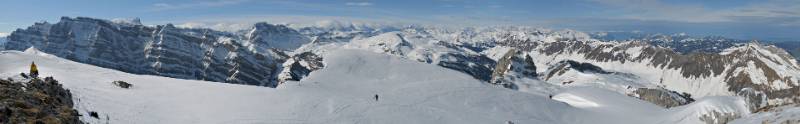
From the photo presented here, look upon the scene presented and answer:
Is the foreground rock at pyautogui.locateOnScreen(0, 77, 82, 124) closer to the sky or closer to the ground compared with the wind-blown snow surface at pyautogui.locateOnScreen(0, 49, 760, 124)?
closer to the sky

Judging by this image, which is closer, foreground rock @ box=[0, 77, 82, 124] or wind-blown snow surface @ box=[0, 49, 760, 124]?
foreground rock @ box=[0, 77, 82, 124]

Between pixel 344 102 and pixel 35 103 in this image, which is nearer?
pixel 35 103

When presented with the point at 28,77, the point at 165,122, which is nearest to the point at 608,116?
the point at 165,122

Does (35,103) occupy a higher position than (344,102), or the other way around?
(35,103)

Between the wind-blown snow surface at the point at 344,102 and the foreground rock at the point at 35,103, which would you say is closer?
the foreground rock at the point at 35,103
